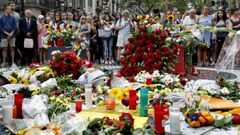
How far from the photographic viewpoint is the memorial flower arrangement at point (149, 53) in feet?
28.4

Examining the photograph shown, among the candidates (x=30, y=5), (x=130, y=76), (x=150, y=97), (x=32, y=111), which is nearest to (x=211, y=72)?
(x=130, y=76)

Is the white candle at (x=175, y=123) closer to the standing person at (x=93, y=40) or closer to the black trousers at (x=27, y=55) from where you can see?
the standing person at (x=93, y=40)

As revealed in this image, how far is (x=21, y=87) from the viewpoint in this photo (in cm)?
682

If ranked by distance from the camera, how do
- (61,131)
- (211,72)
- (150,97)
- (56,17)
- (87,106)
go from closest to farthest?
(61,131)
(87,106)
(150,97)
(211,72)
(56,17)

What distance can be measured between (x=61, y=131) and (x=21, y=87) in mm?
2470

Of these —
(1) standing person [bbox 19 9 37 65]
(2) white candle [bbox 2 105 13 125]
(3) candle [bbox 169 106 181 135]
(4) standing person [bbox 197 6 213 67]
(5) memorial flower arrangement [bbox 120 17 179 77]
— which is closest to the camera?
(3) candle [bbox 169 106 181 135]

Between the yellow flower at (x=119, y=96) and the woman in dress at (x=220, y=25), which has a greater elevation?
the woman in dress at (x=220, y=25)

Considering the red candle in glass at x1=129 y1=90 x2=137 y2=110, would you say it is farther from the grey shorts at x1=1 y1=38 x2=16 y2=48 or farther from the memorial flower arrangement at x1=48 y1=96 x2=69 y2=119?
the grey shorts at x1=1 y1=38 x2=16 y2=48

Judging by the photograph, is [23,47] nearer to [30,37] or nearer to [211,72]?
[30,37]

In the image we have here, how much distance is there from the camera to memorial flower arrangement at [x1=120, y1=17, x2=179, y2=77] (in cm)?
866

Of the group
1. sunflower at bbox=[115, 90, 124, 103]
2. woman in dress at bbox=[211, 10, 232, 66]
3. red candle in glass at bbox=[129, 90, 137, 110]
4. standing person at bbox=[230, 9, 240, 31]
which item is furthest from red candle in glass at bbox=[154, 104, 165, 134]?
standing person at bbox=[230, 9, 240, 31]

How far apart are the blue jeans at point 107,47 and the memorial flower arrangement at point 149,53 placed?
4.82 metres

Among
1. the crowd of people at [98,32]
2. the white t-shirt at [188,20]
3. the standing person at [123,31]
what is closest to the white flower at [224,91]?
the crowd of people at [98,32]

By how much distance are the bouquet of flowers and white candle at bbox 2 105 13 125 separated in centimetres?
267
